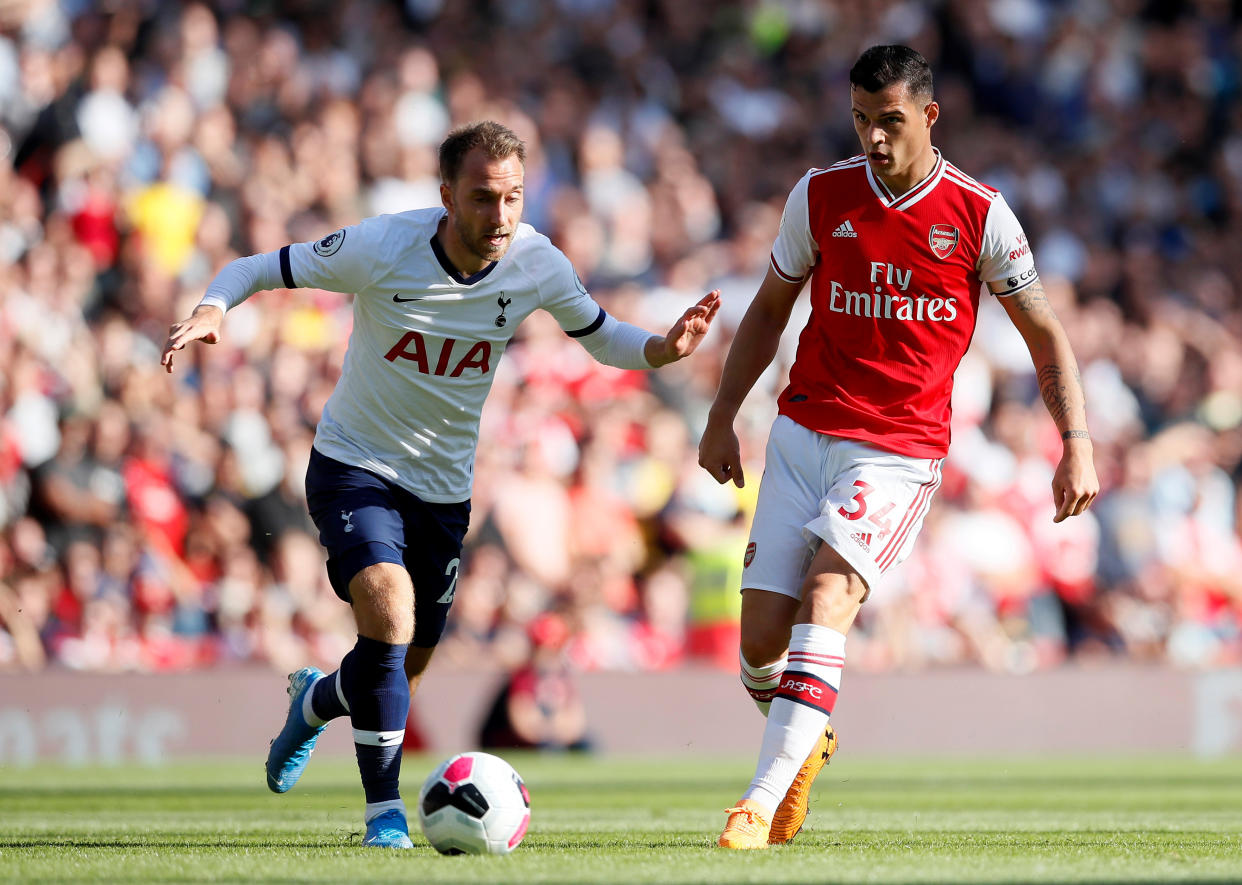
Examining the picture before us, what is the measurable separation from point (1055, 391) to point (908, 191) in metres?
0.92

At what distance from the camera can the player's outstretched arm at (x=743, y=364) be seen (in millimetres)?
A: 6656

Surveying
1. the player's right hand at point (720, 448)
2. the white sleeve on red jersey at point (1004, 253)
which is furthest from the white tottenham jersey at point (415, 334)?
the white sleeve on red jersey at point (1004, 253)

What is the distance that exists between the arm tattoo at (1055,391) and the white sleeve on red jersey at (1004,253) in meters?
0.33

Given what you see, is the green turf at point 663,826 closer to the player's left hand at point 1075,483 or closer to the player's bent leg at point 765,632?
the player's bent leg at point 765,632

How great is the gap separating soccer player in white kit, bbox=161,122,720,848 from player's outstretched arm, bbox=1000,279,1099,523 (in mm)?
1165

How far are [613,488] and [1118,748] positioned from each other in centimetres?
473

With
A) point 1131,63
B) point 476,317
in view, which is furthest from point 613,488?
point 1131,63

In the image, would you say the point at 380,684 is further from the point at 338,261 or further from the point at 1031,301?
the point at 1031,301

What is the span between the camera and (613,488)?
14.0 meters

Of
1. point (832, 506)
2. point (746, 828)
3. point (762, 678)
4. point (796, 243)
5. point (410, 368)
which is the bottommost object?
point (746, 828)

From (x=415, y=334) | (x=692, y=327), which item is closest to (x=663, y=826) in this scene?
(x=692, y=327)

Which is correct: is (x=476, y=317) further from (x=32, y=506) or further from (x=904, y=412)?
(x=32, y=506)

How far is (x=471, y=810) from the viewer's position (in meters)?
5.72

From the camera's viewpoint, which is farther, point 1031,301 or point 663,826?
point 663,826
